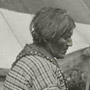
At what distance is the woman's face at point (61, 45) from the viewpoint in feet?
7.41

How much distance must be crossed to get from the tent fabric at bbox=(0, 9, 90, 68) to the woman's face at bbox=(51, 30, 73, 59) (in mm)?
3393

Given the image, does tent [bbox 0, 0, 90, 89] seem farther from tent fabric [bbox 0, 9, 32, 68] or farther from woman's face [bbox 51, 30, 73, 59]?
woman's face [bbox 51, 30, 73, 59]

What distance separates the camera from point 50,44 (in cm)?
224

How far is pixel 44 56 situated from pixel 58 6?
5.49 m

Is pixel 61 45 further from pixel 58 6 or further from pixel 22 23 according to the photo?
pixel 58 6

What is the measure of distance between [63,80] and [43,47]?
20 centimetres

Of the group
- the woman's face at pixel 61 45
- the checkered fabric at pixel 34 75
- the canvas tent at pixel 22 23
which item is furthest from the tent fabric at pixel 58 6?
the checkered fabric at pixel 34 75

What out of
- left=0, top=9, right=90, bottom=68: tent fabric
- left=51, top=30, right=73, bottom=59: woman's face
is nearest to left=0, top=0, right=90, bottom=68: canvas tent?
left=0, top=9, right=90, bottom=68: tent fabric

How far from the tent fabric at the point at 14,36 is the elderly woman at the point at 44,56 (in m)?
3.43

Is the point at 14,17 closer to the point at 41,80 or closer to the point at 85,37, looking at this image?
the point at 85,37

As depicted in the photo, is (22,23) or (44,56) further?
(22,23)

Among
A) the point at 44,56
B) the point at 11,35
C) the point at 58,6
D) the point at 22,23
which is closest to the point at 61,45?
the point at 44,56

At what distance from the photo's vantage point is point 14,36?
633 cm

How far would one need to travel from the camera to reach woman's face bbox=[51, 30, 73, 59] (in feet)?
7.41
